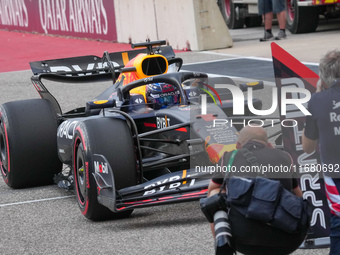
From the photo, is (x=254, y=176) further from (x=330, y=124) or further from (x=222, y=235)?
(x=330, y=124)

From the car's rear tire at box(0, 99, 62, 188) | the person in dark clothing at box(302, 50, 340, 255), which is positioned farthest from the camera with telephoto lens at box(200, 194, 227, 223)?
the car's rear tire at box(0, 99, 62, 188)

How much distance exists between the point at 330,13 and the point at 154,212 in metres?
13.9

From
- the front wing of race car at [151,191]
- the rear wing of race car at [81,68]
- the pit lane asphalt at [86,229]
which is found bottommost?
the pit lane asphalt at [86,229]

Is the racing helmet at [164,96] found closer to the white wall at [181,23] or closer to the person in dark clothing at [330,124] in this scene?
the person in dark clothing at [330,124]

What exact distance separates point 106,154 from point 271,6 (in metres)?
12.1

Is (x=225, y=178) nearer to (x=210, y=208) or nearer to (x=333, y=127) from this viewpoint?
(x=210, y=208)

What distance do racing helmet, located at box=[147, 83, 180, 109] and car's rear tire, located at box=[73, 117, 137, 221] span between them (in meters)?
1.02

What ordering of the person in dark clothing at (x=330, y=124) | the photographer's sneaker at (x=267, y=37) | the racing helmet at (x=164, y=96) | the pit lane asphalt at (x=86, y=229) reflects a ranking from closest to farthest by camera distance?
the person in dark clothing at (x=330, y=124) → the pit lane asphalt at (x=86, y=229) → the racing helmet at (x=164, y=96) → the photographer's sneaker at (x=267, y=37)

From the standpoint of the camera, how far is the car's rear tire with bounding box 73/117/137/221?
20.0 ft

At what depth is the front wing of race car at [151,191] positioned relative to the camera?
5.86 m

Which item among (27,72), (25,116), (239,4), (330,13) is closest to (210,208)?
(25,116)

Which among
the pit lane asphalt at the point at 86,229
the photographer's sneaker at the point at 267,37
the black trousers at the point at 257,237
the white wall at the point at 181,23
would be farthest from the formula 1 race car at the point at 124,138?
the photographer's sneaker at the point at 267,37

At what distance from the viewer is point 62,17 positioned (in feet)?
82.2

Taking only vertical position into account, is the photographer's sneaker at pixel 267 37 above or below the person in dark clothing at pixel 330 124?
below
